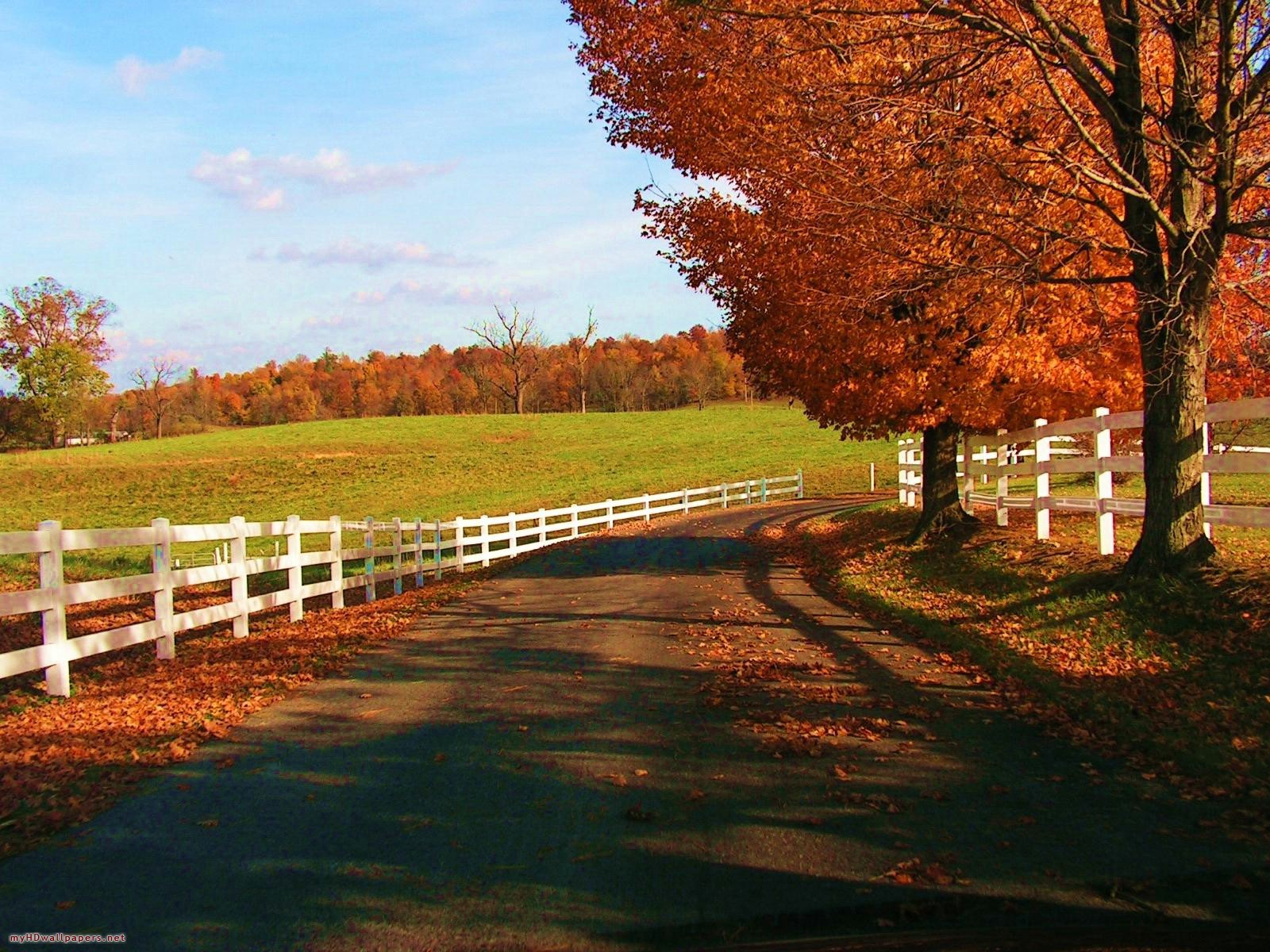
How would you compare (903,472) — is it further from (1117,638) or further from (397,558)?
(1117,638)

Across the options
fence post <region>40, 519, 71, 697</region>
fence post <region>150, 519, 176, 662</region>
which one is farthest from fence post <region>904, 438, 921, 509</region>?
fence post <region>40, 519, 71, 697</region>

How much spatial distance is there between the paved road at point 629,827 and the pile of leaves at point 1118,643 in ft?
1.53

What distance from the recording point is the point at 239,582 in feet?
38.7

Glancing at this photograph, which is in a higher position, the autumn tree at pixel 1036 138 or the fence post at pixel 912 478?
the autumn tree at pixel 1036 138

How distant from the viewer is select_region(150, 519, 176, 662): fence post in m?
10.0

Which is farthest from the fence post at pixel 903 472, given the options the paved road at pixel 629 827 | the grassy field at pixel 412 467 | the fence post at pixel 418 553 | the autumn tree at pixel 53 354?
the autumn tree at pixel 53 354

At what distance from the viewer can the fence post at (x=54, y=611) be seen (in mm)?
8312

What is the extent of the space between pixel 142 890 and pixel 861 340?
1195cm

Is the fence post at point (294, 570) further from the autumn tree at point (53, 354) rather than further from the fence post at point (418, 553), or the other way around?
the autumn tree at point (53, 354)

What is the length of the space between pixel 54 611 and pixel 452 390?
124 meters

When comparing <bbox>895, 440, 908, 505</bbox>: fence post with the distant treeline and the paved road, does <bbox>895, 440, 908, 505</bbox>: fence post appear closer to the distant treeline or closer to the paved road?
the paved road

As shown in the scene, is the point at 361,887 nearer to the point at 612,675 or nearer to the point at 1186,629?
the point at 612,675

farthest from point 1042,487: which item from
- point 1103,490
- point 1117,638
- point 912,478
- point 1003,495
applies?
point 912,478

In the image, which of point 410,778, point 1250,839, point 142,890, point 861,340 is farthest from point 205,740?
point 861,340
